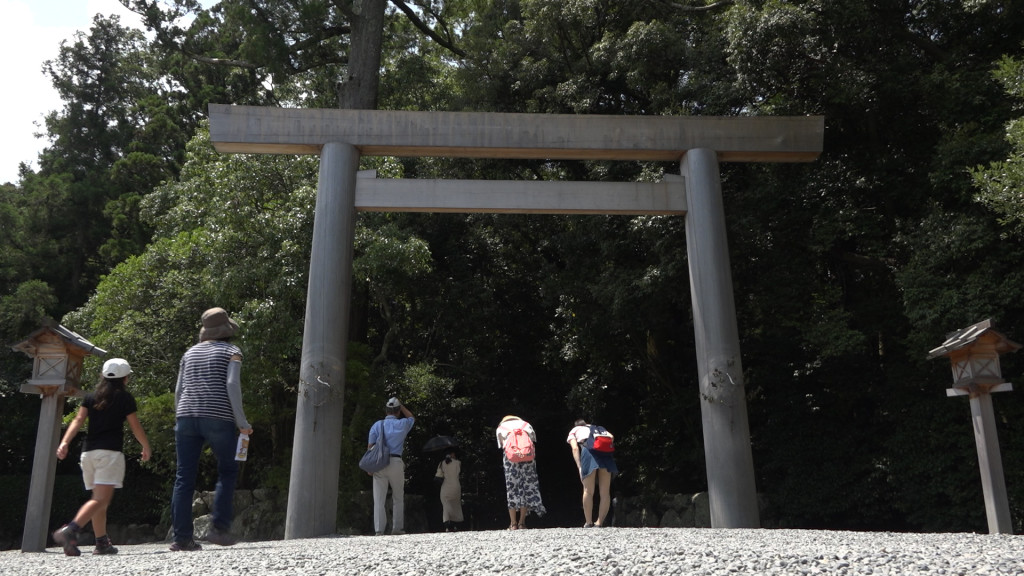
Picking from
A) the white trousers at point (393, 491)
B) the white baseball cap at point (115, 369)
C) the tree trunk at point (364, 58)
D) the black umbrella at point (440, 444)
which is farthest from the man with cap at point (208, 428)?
the tree trunk at point (364, 58)

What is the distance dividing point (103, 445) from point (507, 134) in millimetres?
5179

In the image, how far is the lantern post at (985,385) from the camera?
6.27 metres

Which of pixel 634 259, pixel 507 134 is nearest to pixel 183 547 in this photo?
pixel 507 134

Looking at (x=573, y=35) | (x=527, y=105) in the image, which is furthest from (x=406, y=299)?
(x=573, y=35)

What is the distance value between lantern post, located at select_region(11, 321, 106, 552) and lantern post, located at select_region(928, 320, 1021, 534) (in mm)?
6462

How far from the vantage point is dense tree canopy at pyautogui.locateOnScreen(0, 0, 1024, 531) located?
9945mm

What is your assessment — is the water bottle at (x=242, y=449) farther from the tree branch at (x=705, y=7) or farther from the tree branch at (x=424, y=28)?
the tree branch at (x=424, y=28)

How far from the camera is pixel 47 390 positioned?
18.8 ft

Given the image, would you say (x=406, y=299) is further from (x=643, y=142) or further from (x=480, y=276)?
(x=643, y=142)

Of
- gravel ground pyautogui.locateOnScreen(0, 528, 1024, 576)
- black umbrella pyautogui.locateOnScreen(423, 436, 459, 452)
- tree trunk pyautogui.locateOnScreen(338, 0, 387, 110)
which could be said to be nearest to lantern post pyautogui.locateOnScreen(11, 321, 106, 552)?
gravel ground pyautogui.locateOnScreen(0, 528, 1024, 576)

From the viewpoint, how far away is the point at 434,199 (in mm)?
8570

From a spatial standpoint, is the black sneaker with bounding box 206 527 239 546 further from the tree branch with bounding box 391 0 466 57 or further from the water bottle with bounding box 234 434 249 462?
the tree branch with bounding box 391 0 466 57

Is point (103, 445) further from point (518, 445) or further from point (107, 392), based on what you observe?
point (518, 445)

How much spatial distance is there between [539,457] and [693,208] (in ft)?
28.1
